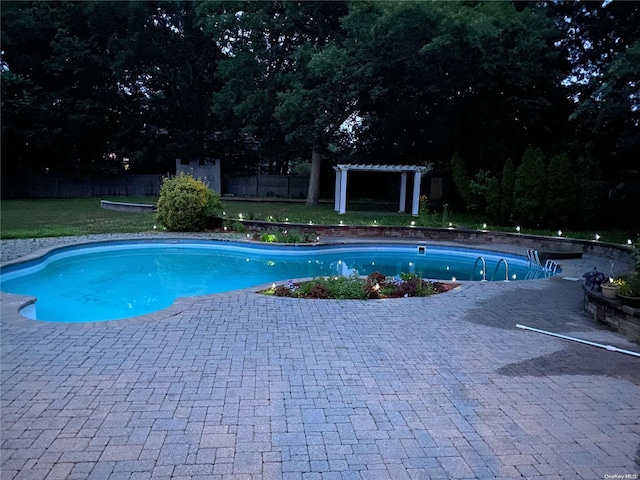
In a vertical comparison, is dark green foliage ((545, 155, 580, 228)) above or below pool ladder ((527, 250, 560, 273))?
above

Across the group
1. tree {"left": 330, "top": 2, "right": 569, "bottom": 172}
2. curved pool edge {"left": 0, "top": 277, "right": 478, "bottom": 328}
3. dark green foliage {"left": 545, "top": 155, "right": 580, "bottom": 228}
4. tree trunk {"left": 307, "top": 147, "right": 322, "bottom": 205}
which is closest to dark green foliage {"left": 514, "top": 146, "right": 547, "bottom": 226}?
dark green foliage {"left": 545, "top": 155, "right": 580, "bottom": 228}

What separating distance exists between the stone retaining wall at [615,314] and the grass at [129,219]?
25.7 feet

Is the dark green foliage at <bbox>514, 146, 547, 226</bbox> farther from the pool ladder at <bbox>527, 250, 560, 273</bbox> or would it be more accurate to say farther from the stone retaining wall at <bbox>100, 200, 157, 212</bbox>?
the stone retaining wall at <bbox>100, 200, 157, 212</bbox>

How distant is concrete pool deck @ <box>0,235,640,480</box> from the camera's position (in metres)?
2.73

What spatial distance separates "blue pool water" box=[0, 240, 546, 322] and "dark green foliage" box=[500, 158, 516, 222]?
129 inches

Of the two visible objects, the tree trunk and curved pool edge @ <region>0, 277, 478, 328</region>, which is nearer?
curved pool edge @ <region>0, 277, 478, 328</region>

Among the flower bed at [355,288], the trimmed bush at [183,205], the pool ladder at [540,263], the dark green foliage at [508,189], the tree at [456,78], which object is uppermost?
the tree at [456,78]

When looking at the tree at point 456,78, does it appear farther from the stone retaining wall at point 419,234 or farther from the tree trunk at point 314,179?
the stone retaining wall at point 419,234

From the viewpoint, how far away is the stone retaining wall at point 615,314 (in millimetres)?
5188

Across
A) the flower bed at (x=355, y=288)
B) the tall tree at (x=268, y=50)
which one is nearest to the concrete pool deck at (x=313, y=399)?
the flower bed at (x=355, y=288)

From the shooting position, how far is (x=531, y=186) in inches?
543

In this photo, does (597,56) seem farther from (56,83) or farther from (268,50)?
(56,83)

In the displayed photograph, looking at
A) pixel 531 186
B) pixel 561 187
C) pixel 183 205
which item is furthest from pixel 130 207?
pixel 561 187

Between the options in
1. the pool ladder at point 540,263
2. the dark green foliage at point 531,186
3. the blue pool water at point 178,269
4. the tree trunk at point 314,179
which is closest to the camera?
the blue pool water at point 178,269
